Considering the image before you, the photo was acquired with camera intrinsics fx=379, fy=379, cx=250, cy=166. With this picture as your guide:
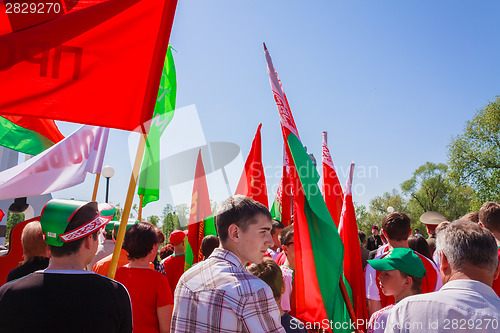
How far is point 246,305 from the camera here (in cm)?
177

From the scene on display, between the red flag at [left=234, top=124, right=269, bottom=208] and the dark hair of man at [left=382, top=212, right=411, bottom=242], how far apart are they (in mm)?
2429

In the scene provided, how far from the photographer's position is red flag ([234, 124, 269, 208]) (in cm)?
612

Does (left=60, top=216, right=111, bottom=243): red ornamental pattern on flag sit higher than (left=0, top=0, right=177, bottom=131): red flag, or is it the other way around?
(left=0, top=0, right=177, bottom=131): red flag

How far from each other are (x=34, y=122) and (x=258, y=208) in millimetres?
4742

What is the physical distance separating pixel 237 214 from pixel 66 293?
3.18 ft

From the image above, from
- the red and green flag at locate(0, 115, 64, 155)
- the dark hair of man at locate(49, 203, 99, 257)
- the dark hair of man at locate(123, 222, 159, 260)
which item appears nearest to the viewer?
the dark hair of man at locate(49, 203, 99, 257)

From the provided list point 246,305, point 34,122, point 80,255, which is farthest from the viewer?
Answer: point 34,122

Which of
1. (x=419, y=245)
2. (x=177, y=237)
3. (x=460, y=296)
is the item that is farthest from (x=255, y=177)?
(x=460, y=296)

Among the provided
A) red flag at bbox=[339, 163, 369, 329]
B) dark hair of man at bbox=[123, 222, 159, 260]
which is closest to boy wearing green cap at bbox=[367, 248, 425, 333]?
red flag at bbox=[339, 163, 369, 329]

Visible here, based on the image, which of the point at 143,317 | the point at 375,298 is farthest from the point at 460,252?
the point at 143,317

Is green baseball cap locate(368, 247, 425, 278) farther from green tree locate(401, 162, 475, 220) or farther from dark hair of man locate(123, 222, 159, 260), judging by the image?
green tree locate(401, 162, 475, 220)

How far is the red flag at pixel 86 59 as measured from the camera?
2.72m

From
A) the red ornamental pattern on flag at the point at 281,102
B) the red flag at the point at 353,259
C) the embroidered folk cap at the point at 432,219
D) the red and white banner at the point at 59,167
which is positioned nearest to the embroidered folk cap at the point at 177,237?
the red and white banner at the point at 59,167

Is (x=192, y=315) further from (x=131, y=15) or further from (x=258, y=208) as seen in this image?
(x=131, y=15)
